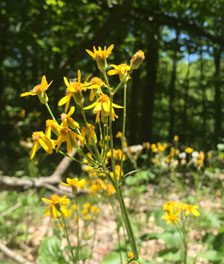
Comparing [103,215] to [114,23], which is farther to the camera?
[114,23]

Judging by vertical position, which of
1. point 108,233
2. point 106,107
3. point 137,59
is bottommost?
point 108,233

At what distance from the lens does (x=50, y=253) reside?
2.43 m

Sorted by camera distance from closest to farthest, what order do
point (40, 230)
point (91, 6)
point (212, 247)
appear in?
point (212, 247)
point (40, 230)
point (91, 6)

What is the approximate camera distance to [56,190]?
4566 millimetres

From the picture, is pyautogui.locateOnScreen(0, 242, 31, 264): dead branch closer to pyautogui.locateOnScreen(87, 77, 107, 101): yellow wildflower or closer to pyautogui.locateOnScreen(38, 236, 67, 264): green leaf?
pyautogui.locateOnScreen(38, 236, 67, 264): green leaf

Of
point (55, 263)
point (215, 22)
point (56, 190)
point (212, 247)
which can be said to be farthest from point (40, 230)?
point (215, 22)

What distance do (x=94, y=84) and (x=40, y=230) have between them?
2.91 meters

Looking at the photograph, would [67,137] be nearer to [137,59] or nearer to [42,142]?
[42,142]

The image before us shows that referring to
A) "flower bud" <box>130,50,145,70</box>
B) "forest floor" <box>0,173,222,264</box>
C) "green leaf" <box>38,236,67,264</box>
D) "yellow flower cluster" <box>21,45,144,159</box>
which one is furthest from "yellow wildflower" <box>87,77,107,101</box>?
"forest floor" <box>0,173,222,264</box>

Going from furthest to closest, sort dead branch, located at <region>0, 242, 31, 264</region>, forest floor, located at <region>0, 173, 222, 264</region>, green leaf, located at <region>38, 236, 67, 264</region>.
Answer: forest floor, located at <region>0, 173, 222, 264</region>
dead branch, located at <region>0, 242, 31, 264</region>
green leaf, located at <region>38, 236, 67, 264</region>

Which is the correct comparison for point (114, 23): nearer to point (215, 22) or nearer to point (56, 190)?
point (56, 190)

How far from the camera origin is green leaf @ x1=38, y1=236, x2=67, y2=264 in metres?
2.38

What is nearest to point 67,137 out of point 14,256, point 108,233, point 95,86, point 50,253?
point 95,86

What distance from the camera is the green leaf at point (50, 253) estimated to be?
7.80 feet
